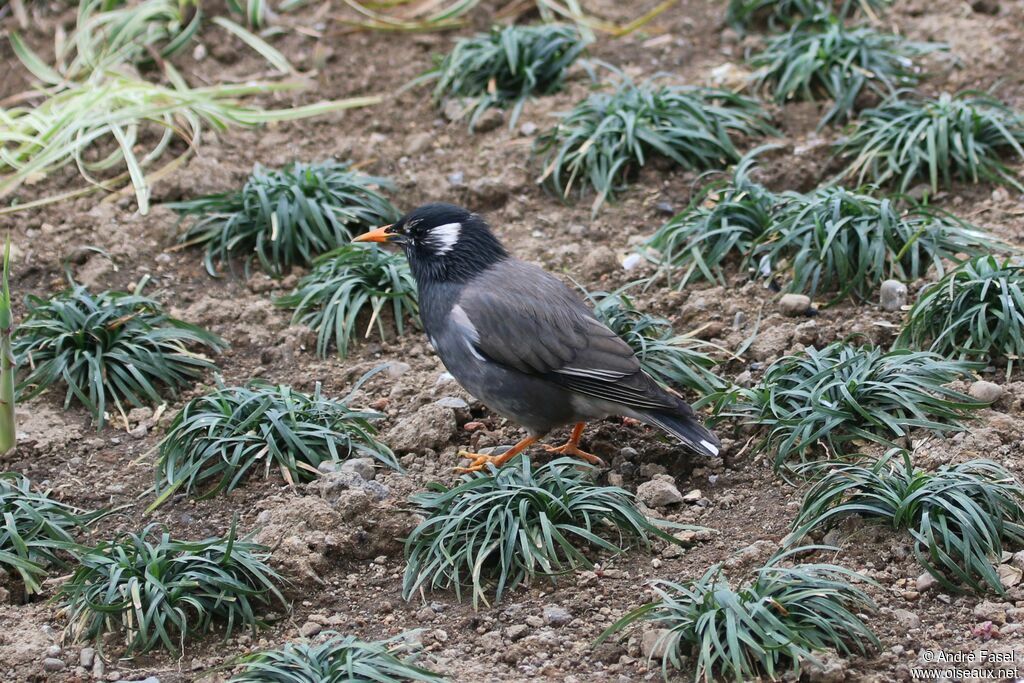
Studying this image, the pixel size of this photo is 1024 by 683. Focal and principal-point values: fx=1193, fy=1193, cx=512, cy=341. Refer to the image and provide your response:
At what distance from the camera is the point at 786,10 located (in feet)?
25.4

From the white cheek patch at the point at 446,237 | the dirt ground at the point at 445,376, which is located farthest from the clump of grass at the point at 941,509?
the white cheek patch at the point at 446,237

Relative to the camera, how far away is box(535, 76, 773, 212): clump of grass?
261 inches

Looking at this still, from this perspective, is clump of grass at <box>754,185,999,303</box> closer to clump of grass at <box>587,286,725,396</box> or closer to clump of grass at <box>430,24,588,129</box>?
clump of grass at <box>587,286,725,396</box>

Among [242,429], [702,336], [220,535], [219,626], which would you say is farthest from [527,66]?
[219,626]

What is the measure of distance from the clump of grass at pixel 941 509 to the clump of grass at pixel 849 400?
1.12 ft

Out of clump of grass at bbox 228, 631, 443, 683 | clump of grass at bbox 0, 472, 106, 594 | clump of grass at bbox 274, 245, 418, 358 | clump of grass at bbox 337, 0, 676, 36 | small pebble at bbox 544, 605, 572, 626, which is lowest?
small pebble at bbox 544, 605, 572, 626

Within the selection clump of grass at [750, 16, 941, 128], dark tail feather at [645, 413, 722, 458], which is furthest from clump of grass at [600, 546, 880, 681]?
clump of grass at [750, 16, 941, 128]

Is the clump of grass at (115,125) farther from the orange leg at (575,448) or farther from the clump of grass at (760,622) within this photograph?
the clump of grass at (760,622)

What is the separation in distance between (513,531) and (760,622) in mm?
966

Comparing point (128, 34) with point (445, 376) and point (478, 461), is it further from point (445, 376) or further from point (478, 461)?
point (478, 461)

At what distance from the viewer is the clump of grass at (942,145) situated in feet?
20.3

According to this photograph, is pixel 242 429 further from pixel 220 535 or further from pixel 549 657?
pixel 549 657

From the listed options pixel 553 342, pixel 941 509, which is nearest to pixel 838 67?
pixel 553 342

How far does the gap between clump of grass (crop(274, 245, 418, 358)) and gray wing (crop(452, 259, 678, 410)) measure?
0.92m
